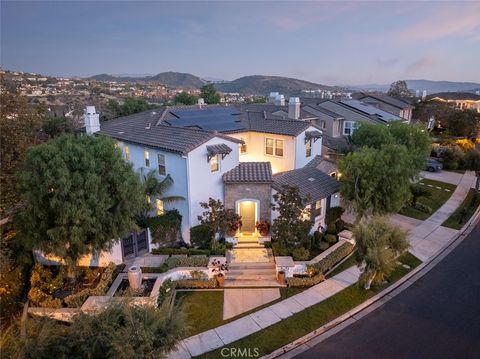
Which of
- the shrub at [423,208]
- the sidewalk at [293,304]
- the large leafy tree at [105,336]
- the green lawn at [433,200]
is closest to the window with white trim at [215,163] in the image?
the sidewalk at [293,304]

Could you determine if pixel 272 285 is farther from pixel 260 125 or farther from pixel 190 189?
pixel 260 125

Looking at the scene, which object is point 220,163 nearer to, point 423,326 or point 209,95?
point 423,326

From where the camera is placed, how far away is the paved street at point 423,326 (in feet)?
40.7

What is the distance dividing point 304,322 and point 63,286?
451 inches

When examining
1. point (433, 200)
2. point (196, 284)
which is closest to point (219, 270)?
point (196, 284)

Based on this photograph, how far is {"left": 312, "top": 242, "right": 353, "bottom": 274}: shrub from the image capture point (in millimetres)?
17495

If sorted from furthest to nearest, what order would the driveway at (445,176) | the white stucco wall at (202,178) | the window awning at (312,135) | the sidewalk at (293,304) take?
the driveway at (445,176) < the window awning at (312,135) < the white stucco wall at (202,178) < the sidewalk at (293,304)

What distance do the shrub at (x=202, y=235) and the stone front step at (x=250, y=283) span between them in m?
3.40

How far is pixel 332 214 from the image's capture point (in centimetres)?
2234

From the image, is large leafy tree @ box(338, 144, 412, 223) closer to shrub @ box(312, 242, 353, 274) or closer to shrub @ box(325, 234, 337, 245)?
shrub @ box(325, 234, 337, 245)

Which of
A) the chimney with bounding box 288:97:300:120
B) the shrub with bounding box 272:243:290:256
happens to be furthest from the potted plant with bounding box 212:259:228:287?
the chimney with bounding box 288:97:300:120

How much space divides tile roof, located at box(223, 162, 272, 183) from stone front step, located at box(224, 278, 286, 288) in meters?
6.00

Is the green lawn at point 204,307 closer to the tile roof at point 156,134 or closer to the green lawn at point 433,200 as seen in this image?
the tile roof at point 156,134

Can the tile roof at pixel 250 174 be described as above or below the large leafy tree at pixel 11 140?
below
